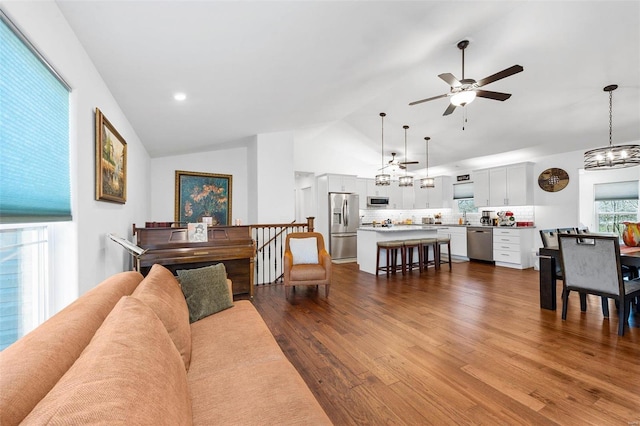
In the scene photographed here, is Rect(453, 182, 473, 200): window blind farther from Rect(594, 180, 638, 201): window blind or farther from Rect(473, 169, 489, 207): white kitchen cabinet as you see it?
Rect(594, 180, 638, 201): window blind

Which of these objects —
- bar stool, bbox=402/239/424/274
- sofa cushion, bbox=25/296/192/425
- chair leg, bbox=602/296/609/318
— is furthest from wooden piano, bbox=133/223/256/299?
chair leg, bbox=602/296/609/318

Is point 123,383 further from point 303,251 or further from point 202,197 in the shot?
point 202,197

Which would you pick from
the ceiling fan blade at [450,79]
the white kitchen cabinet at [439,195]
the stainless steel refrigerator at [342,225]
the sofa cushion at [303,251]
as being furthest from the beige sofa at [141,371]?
the white kitchen cabinet at [439,195]

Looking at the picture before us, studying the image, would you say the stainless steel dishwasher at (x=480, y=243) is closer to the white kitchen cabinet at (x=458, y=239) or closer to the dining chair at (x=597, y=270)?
the white kitchen cabinet at (x=458, y=239)

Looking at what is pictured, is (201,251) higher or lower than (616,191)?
lower

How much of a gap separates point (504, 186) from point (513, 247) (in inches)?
59.3

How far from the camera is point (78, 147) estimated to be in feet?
5.59

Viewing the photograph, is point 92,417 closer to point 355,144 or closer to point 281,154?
point 281,154

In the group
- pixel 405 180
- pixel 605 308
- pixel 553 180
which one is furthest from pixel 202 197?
pixel 553 180

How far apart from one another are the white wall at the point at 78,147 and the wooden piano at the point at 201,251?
67 cm

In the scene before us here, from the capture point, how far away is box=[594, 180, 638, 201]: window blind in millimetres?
4863

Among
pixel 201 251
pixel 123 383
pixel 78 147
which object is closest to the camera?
pixel 123 383

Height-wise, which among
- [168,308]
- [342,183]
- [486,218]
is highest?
[342,183]

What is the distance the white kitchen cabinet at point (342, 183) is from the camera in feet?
24.1
